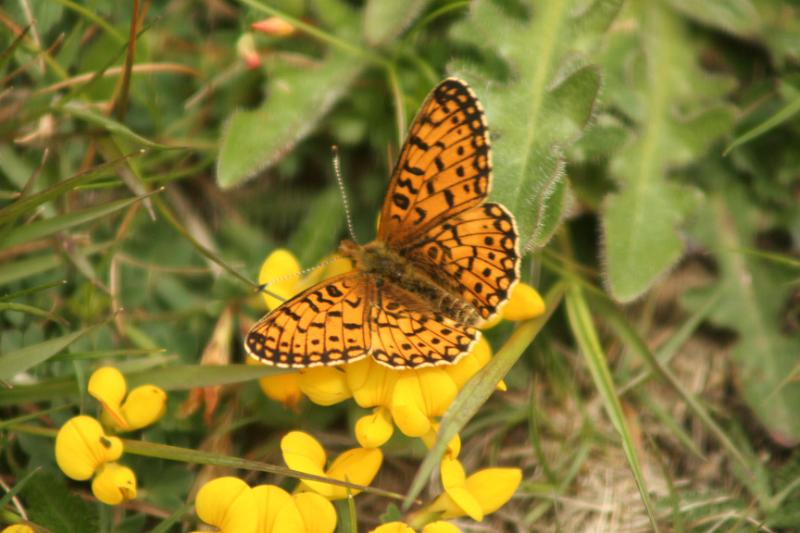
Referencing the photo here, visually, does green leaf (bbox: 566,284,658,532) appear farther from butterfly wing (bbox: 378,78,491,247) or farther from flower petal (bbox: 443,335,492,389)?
butterfly wing (bbox: 378,78,491,247)

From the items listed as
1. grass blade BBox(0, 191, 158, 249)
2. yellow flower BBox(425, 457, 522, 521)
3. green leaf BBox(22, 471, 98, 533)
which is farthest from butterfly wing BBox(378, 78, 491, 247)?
green leaf BBox(22, 471, 98, 533)

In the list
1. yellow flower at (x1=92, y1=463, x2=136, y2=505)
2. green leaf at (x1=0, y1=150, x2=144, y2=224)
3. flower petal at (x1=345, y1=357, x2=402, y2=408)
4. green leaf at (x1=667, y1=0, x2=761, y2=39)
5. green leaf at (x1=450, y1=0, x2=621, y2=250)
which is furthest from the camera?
green leaf at (x1=667, y1=0, x2=761, y2=39)

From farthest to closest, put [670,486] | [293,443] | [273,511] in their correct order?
[670,486]
[293,443]
[273,511]

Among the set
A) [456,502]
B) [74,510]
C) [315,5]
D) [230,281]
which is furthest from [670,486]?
[315,5]

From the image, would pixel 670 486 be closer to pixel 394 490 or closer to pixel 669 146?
pixel 394 490

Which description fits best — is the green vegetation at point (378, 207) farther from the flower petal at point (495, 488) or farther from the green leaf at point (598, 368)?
the flower petal at point (495, 488)

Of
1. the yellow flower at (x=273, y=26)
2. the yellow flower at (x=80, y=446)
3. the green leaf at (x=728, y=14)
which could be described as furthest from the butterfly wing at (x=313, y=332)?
the green leaf at (x=728, y=14)
